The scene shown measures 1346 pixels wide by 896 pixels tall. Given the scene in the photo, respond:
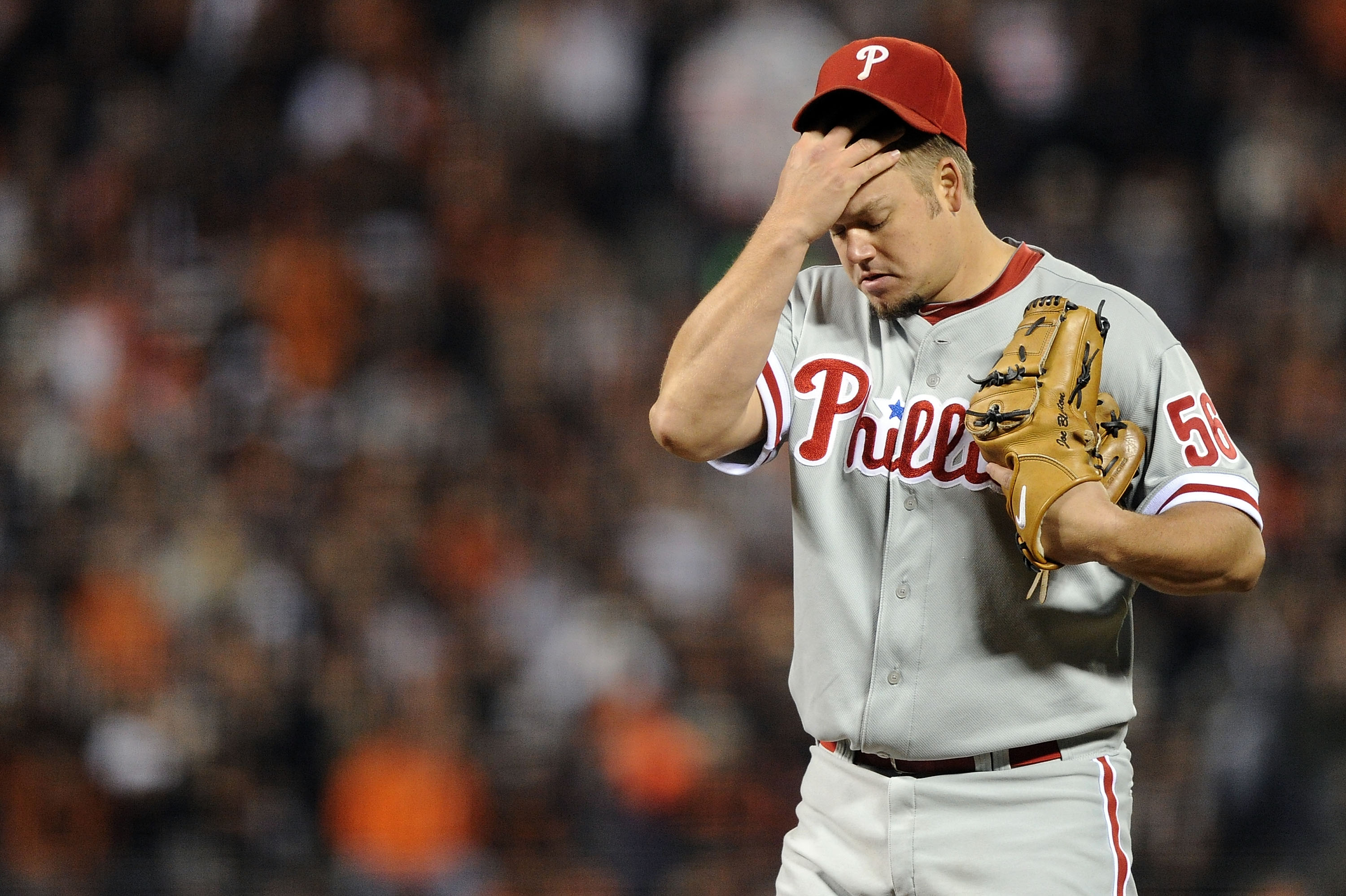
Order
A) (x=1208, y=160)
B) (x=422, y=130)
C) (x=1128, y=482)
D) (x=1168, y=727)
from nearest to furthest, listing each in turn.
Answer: (x=1128, y=482) < (x=1168, y=727) < (x=1208, y=160) < (x=422, y=130)

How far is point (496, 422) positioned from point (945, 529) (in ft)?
10.7

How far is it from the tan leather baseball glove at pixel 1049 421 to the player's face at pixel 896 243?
6.2 inches

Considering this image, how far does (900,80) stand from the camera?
1777mm

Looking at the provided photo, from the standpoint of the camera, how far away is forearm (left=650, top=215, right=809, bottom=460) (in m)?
1.71

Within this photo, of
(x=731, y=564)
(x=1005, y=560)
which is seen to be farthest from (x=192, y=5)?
(x=1005, y=560)

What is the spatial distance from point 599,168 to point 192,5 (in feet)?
6.33

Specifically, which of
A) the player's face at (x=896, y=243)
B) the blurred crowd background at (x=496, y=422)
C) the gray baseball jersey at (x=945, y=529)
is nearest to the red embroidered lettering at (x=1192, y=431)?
the gray baseball jersey at (x=945, y=529)

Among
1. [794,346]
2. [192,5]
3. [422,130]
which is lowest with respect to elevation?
[794,346]

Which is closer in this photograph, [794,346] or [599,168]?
[794,346]

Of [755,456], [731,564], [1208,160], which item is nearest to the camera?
[755,456]

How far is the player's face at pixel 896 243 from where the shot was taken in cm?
177

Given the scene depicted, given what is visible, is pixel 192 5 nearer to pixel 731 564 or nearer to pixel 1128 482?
pixel 731 564

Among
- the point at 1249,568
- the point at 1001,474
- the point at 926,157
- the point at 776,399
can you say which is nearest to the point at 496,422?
the point at 776,399

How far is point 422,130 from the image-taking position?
5.54 metres
